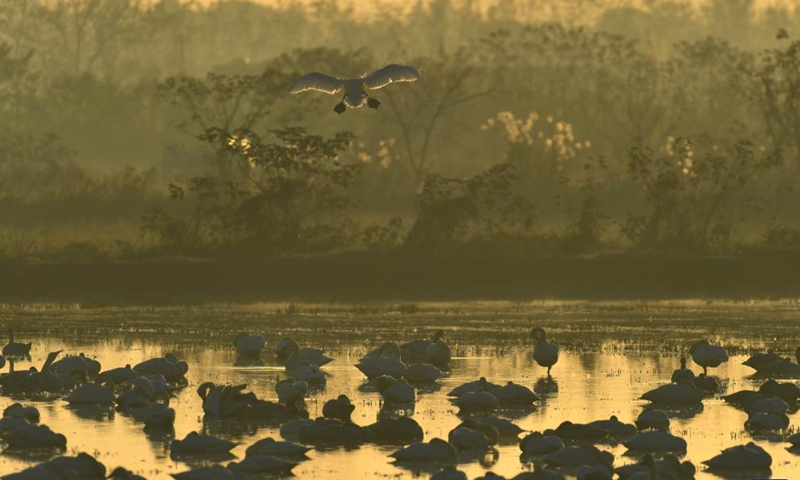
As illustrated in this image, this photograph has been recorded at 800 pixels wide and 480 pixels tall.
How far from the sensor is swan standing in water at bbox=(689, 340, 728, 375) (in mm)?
27250

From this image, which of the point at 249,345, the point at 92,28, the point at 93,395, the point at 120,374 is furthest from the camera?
the point at 92,28

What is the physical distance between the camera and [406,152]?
64375mm

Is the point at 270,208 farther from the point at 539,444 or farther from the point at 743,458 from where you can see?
the point at 743,458

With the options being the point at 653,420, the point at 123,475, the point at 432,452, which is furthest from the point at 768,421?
the point at 123,475

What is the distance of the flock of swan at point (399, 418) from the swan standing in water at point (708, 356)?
0.02m

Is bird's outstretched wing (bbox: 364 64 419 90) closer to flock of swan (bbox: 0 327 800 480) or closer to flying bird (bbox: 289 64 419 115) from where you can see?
flying bird (bbox: 289 64 419 115)

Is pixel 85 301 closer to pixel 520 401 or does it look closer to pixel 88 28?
pixel 520 401

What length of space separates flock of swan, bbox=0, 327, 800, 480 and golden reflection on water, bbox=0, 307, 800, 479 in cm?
21

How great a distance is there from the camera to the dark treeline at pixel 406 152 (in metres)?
42.2

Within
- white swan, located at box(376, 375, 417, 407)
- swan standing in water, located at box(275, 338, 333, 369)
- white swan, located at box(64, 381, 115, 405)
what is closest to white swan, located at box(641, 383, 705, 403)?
white swan, located at box(376, 375, 417, 407)

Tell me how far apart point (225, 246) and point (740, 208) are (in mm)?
14384

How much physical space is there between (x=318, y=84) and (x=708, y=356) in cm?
652

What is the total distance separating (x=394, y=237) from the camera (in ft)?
138

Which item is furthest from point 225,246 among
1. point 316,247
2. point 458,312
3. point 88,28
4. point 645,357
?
point 88,28
